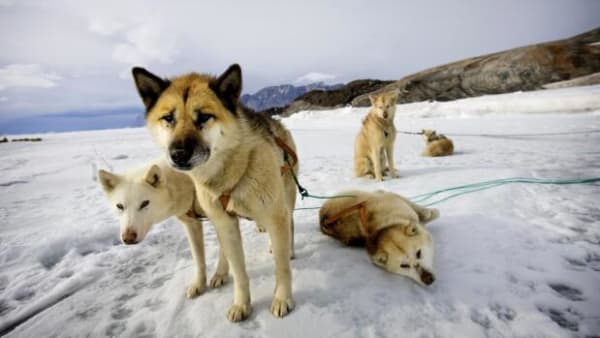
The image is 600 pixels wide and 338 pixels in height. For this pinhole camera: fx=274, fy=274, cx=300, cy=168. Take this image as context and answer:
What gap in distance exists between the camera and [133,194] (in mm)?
2352

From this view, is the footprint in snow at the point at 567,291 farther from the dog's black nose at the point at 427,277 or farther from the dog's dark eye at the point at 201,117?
the dog's dark eye at the point at 201,117

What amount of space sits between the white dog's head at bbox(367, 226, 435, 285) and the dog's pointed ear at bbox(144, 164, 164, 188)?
2112 millimetres

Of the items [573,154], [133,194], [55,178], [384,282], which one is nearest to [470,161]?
[573,154]

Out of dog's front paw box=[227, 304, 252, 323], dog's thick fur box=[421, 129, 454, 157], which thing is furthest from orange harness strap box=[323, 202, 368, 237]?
dog's thick fur box=[421, 129, 454, 157]

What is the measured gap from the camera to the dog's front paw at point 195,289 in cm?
243

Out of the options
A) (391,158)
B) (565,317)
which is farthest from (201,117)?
(391,158)

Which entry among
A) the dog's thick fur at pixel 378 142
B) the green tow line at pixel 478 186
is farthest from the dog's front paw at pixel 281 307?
the dog's thick fur at pixel 378 142

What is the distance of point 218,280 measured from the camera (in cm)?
261

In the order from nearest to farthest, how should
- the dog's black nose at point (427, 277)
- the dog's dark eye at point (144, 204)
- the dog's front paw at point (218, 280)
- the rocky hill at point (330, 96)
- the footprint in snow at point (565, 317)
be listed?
the footprint in snow at point (565, 317) < the dog's black nose at point (427, 277) < the dog's dark eye at point (144, 204) < the dog's front paw at point (218, 280) < the rocky hill at point (330, 96)

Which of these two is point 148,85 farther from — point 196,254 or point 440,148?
point 440,148

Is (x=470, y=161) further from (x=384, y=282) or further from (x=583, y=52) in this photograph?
(x=583, y=52)

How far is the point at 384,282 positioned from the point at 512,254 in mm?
1275

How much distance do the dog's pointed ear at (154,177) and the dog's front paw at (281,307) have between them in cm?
145

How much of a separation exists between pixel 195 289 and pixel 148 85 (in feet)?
5.78
